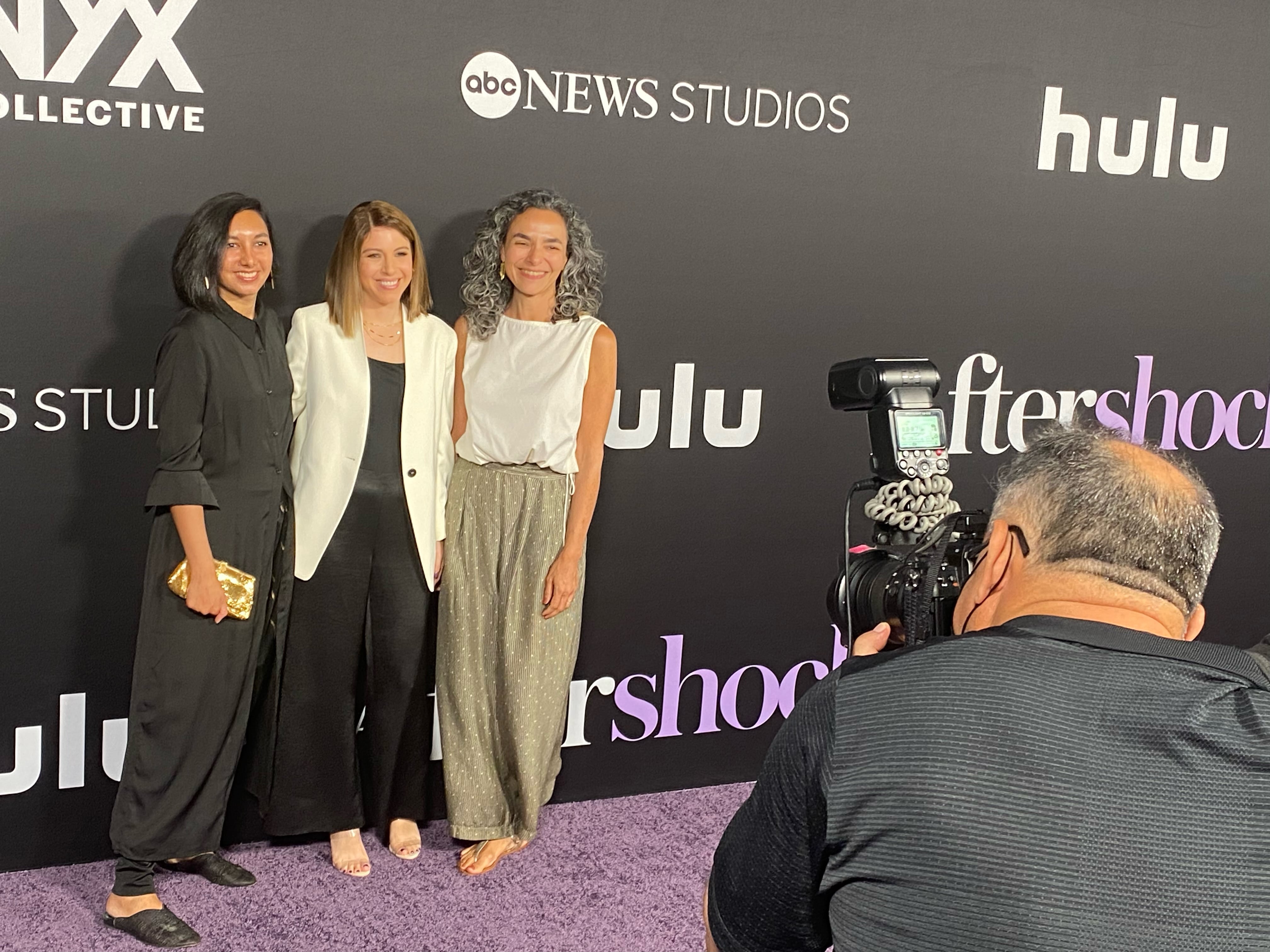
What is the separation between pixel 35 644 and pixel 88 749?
0.92 ft

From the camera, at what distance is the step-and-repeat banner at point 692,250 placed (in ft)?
9.20

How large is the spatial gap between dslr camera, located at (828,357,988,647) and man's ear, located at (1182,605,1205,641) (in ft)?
0.88

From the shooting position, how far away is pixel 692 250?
331 cm

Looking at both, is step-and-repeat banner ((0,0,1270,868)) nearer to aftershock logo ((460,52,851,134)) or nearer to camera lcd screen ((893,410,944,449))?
aftershock logo ((460,52,851,134))

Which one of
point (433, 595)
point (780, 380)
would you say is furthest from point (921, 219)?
point (433, 595)

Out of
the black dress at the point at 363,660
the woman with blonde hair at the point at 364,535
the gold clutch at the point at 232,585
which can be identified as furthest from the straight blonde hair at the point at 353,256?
the gold clutch at the point at 232,585

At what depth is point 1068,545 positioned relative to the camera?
51.8 inches

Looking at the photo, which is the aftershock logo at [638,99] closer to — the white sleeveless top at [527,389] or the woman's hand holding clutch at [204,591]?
the white sleeveless top at [527,389]

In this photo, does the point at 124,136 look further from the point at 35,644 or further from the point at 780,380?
the point at 780,380

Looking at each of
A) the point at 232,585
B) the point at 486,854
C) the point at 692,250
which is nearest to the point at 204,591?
the point at 232,585

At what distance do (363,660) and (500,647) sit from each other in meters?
0.32

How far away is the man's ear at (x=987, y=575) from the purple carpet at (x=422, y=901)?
1615 millimetres

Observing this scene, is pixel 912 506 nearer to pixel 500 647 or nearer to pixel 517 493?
pixel 517 493

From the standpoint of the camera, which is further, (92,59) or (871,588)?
(92,59)
